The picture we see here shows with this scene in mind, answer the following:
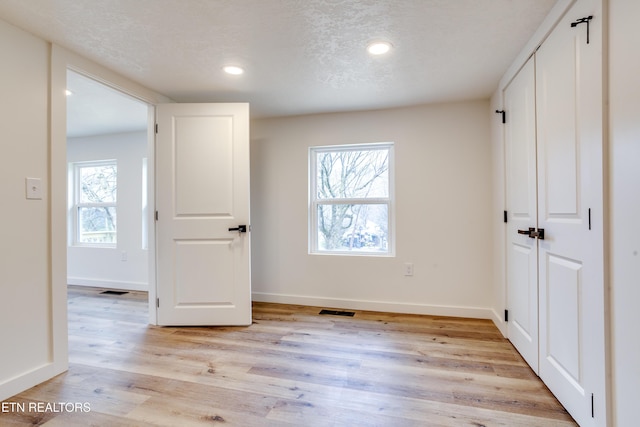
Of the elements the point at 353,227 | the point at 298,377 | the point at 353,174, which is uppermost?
the point at 353,174

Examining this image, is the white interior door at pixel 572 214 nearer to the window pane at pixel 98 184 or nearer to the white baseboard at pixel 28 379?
the white baseboard at pixel 28 379

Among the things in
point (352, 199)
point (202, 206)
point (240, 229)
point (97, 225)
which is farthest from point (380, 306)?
point (97, 225)

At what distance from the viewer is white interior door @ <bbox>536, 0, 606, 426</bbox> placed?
1271 mm

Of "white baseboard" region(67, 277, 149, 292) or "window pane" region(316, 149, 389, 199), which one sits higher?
"window pane" region(316, 149, 389, 199)

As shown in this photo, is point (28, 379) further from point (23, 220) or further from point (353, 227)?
point (353, 227)

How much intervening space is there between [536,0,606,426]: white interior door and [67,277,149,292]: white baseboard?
4254 mm

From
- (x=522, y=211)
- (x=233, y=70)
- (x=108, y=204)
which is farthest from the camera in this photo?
(x=108, y=204)

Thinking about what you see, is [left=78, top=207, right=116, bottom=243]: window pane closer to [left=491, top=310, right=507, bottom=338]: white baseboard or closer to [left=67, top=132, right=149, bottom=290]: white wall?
[left=67, top=132, right=149, bottom=290]: white wall

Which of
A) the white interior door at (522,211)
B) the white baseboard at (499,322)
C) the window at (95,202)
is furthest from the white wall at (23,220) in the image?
the white baseboard at (499,322)

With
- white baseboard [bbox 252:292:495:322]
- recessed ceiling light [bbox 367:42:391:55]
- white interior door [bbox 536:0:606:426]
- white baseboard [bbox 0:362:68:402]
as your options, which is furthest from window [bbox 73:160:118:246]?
white interior door [bbox 536:0:606:426]

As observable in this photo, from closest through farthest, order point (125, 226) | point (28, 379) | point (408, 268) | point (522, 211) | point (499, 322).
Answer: point (28, 379) < point (522, 211) < point (499, 322) < point (408, 268) < point (125, 226)

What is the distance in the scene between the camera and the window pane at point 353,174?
127 inches

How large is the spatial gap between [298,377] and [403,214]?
1844 mm

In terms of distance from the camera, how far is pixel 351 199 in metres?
3.29
